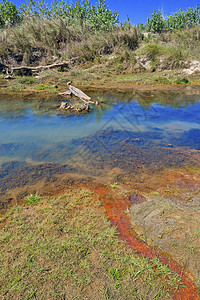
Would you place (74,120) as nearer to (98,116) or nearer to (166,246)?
(98,116)

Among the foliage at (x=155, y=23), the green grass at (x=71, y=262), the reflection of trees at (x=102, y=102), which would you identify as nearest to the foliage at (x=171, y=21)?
the foliage at (x=155, y=23)

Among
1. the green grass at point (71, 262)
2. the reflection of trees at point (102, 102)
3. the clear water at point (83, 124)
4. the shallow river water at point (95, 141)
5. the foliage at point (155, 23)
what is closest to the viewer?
the green grass at point (71, 262)

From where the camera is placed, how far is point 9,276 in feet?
6.02

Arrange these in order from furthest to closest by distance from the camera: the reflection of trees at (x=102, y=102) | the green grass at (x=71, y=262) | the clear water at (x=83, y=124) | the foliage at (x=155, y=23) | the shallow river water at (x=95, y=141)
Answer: the foliage at (x=155, y=23) → the reflection of trees at (x=102, y=102) → the clear water at (x=83, y=124) → the shallow river water at (x=95, y=141) → the green grass at (x=71, y=262)

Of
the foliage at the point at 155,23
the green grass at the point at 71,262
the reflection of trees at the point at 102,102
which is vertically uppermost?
the foliage at the point at 155,23

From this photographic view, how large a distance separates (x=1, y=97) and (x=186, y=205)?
9.29m

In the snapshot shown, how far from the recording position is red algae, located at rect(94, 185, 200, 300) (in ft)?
5.90

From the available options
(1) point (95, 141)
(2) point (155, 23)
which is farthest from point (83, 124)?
(2) point (155, 23)

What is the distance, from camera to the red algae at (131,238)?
5.90 ft

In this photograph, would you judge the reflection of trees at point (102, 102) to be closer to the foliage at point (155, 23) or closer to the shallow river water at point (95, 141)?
the shallow river water at point (95, 141)

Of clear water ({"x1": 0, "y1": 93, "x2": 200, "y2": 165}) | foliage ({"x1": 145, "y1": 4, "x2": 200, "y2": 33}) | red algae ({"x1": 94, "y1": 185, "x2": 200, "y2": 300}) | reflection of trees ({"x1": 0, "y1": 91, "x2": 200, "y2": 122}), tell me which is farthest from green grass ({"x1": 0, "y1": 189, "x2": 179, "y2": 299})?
foliage ({"x1": 145, "y1": 4, "x2": 200, "y2": 33})

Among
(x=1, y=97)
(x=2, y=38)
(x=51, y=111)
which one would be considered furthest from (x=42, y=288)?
(x=2, y=38)

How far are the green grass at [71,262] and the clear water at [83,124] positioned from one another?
1890 millimetres

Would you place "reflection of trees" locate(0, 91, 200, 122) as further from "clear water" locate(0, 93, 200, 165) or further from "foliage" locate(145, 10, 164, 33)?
"foliage" locate(145, 10, 164, 33)
